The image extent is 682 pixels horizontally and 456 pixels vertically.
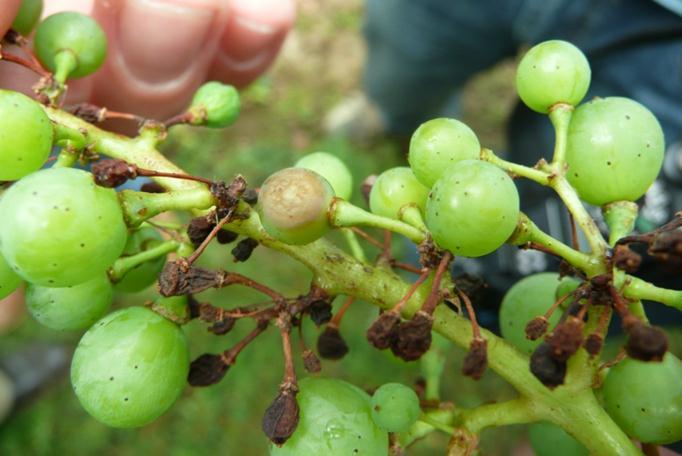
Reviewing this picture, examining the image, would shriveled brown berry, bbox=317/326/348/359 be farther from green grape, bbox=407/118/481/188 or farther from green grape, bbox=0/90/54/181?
green grape, bbox=0/90/54/181

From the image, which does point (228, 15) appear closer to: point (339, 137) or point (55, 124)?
point (55, 124)

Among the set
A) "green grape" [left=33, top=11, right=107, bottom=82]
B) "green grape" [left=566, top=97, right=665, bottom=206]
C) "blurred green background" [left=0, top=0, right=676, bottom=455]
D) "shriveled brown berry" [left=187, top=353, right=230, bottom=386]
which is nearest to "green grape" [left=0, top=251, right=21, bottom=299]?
"shriveled brown berry" [left=187, top=353, right=230, bottom=386]

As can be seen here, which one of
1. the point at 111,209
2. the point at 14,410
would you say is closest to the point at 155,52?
the point at 111,209

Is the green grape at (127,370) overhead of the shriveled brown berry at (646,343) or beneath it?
beneath

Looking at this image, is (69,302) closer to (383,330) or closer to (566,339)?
(383,330)

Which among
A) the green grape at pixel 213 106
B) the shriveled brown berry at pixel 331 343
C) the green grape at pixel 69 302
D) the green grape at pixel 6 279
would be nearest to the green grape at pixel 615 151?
the shriveled brown berry at pixel 331 343

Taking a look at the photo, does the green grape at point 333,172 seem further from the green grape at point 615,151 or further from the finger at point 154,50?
the finger at point 154,50
